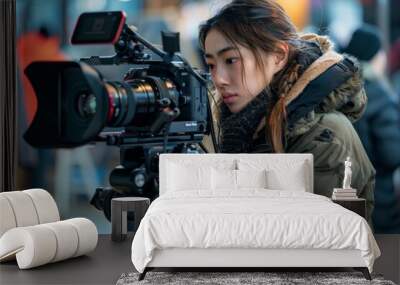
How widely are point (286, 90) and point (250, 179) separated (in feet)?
3.14

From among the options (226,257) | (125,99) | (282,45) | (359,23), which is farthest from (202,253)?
(359,23)

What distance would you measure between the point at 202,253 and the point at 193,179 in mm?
1324

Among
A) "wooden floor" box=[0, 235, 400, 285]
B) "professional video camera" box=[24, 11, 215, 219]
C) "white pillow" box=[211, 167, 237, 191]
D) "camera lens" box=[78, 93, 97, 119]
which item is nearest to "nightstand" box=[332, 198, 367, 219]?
"wooden floor" box=[0, 235, 400, 285]

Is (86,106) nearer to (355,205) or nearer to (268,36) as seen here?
(268,36)

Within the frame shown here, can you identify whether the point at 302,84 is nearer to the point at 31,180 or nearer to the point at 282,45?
the point at 282,45

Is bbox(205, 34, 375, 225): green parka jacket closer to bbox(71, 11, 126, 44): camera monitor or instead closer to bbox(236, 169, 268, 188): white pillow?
bbox(236, 169, 268, 188): white pillow

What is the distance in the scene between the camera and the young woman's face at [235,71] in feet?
19.5

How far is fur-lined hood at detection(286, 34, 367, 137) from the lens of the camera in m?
5.94

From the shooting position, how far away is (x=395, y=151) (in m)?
6.06

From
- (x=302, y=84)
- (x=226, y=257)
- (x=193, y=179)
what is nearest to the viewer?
(x=226, y=257)

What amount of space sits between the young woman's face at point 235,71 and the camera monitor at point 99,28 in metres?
0.75

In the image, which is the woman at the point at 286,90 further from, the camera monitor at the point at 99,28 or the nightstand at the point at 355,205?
the camera monitor at the point at 99,28

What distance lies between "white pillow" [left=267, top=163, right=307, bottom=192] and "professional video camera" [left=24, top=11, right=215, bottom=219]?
0.86m

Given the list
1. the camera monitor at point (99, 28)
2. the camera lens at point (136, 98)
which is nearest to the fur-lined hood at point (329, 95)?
the camera lens at point (136, 98)
